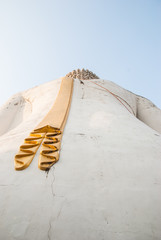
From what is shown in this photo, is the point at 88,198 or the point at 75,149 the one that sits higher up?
the point at 75,149

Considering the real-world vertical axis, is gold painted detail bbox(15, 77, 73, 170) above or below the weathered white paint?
above

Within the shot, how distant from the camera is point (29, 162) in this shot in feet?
2.95

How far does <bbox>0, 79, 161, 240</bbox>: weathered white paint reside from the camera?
58 cm

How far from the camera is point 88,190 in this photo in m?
0.74

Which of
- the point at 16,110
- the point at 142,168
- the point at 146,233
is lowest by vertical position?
the point at 146,233

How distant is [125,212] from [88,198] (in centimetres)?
18

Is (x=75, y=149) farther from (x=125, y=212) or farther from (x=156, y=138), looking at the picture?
(x=156, y=138)

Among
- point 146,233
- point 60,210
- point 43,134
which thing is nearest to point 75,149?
point 43,134

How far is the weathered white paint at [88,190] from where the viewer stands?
578mm

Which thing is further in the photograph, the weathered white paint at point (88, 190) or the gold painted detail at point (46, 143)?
the gold painted detail at point (46, 143)

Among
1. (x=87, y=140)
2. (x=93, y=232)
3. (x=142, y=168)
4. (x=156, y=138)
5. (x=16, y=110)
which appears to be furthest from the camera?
(x=16, y=110)

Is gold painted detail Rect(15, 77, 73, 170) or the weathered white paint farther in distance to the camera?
gold painted detail Rect(15, 77, 73, 170)

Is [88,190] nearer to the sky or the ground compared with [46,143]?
nearer to the ground

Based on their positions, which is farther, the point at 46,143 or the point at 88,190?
the point at 46,143
